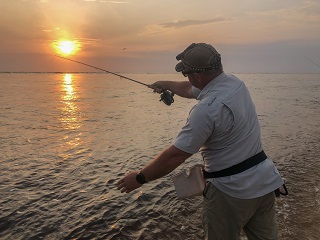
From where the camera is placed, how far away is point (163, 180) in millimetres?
9570

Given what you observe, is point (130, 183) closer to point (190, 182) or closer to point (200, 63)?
point (190, 182)

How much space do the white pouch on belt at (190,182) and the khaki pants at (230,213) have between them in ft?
0.33

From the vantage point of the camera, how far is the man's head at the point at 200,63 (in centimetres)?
328

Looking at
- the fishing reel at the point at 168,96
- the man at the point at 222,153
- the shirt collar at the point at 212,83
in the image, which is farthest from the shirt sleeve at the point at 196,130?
the fishing reel at the point at 168,96

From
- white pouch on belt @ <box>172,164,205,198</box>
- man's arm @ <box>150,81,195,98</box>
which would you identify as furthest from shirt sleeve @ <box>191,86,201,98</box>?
white pouch on belt @ <box>172,164,205,198</box>

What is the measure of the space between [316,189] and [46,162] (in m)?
9.19

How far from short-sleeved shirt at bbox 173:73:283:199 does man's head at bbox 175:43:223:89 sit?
93 mm

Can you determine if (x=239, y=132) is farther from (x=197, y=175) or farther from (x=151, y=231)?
(x=151, y=231)

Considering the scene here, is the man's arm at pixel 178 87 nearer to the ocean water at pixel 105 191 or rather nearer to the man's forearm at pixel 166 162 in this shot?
the man's forearm at pixel 166 162

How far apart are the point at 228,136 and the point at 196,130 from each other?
42 centimetres

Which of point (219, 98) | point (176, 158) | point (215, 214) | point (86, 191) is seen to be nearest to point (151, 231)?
point (86, 191)

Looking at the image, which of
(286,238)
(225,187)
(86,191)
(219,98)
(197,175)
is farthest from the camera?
(86,191)

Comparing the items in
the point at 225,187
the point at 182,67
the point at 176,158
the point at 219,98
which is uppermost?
the point at 182,67

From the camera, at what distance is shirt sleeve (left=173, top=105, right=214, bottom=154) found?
9.76 ft
